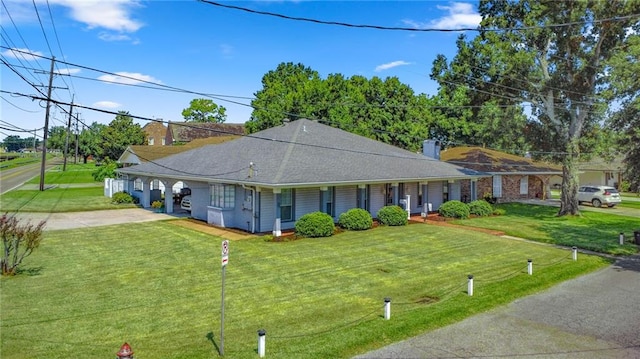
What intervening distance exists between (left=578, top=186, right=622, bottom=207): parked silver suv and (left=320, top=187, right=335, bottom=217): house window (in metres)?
27.1

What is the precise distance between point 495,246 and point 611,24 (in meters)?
17.9

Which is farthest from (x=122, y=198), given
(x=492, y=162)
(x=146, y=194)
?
(x=492, y=162)

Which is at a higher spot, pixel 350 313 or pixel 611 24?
pixel 611 24

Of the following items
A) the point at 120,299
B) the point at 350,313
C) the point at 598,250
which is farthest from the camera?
the point at 598,250

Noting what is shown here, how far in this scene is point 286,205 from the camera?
23.0m

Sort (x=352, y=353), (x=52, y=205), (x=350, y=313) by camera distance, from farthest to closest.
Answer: (x=52, y=205)
(x=350, y=313)
(x=352, y=353)

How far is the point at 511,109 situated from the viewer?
3359 centimetres

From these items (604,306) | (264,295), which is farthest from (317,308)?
(604,306)

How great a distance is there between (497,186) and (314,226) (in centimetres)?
2384

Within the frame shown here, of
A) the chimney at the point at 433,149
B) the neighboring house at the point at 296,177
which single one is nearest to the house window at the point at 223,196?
the neighboring house at the point at 296,177

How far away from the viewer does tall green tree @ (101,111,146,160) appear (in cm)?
Result: 6638

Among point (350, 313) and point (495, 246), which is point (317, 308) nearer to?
point (350, 313)

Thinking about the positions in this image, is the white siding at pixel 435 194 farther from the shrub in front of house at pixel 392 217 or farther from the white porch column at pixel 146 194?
the white porch column at pixel 146 194

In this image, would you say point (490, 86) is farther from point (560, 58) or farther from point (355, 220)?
point (355, 220)
